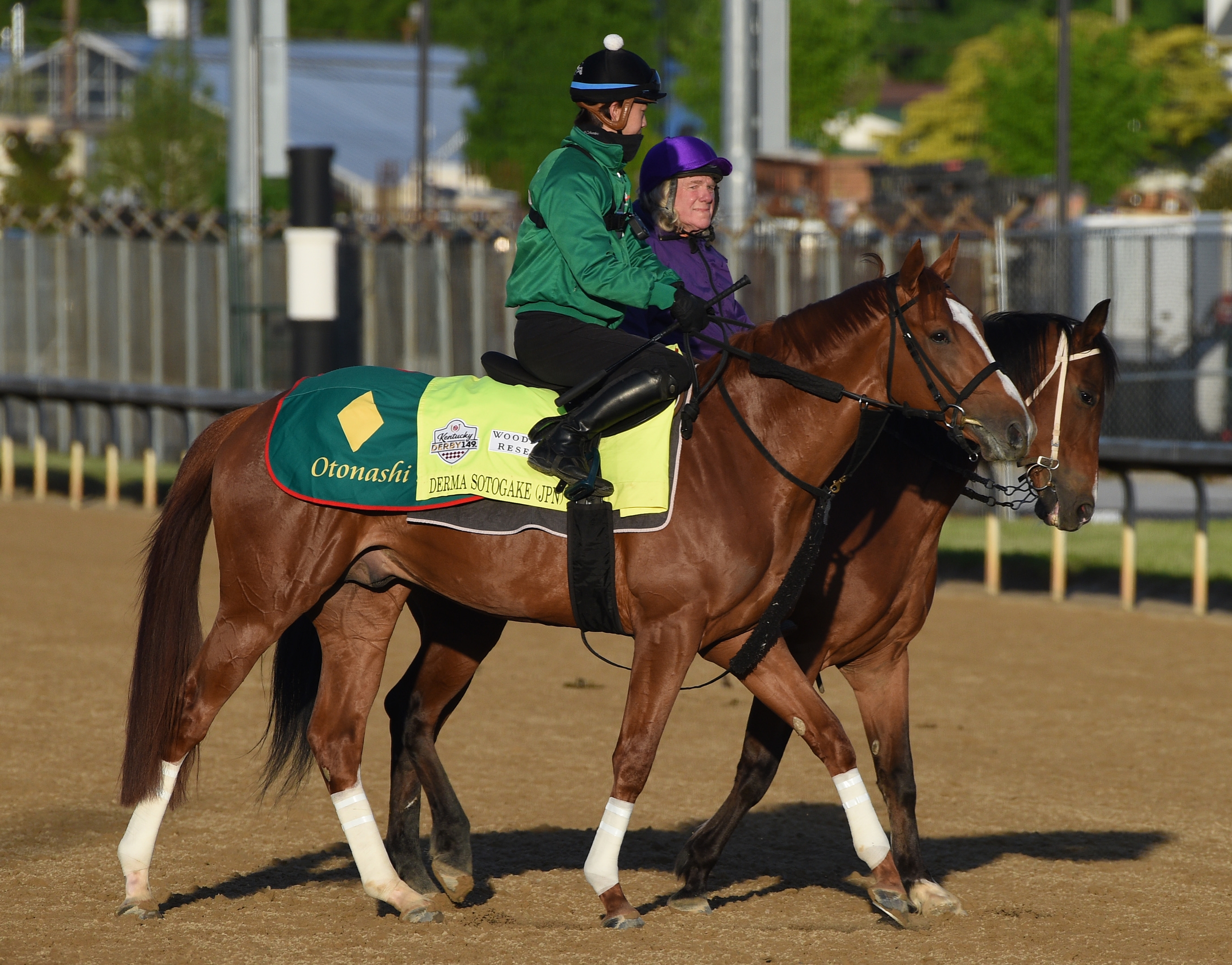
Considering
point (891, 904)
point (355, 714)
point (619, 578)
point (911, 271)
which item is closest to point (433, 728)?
point (355, 714)

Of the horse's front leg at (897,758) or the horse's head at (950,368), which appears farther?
the horse's front leg at (897,758)

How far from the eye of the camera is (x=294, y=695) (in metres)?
5.55

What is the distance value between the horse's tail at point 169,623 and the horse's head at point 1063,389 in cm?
262

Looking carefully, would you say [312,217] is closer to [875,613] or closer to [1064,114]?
[1064,114]

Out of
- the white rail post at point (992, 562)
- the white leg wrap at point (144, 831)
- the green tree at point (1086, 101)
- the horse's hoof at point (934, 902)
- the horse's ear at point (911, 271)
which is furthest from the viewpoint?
the green tree at point (1086, 101)

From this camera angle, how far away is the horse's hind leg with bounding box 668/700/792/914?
17.6ft

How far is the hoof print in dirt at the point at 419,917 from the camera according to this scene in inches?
200

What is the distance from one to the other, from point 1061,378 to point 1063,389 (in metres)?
0.04

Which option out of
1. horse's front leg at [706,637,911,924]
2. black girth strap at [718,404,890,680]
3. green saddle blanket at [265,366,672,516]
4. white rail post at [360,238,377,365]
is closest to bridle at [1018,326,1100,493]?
black girth strap at [718,404,890,680]

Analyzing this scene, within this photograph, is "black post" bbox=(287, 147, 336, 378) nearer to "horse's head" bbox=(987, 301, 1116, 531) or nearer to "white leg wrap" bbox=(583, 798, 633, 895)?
"horse's head" bbox=(987, 301, 1116, 531)

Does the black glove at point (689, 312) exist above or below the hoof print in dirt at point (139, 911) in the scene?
above

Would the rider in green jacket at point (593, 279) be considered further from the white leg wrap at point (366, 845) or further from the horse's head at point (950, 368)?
the white leg wrap at point (366, 845)

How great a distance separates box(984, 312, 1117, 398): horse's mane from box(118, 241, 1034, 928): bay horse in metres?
0.67

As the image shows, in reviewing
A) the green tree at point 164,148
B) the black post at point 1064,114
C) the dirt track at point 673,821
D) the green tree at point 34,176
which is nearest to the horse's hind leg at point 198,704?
the dirt track at point 673,821
